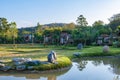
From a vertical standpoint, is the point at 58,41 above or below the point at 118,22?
below

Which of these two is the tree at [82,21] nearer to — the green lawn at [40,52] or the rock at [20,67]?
the green lawn at [40,52]

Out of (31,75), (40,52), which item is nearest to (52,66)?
(31,75)

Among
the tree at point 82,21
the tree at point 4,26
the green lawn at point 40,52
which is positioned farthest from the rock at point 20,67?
the tree at point 82,21

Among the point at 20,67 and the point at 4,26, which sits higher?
the point at 4,26

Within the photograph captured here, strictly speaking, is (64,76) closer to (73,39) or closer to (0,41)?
(73,39)

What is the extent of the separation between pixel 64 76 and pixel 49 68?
6.23ft

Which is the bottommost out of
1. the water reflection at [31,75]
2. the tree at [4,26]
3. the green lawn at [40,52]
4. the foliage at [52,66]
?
the water reflection at [31,75]

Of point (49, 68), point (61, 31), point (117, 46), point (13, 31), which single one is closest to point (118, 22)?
point (61, 31)

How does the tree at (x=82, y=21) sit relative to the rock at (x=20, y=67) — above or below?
above

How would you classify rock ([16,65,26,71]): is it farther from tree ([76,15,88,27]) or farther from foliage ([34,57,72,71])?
tree ([76,15,88,27])

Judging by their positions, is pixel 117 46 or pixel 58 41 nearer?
pixel 117 46

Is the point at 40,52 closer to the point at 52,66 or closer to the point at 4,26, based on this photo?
the point at 52,66

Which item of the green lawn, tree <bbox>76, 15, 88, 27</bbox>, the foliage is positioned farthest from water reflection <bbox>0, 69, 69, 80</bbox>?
tree <bbox>76, 15, 88, 27</bbox>

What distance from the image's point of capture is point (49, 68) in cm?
2347
